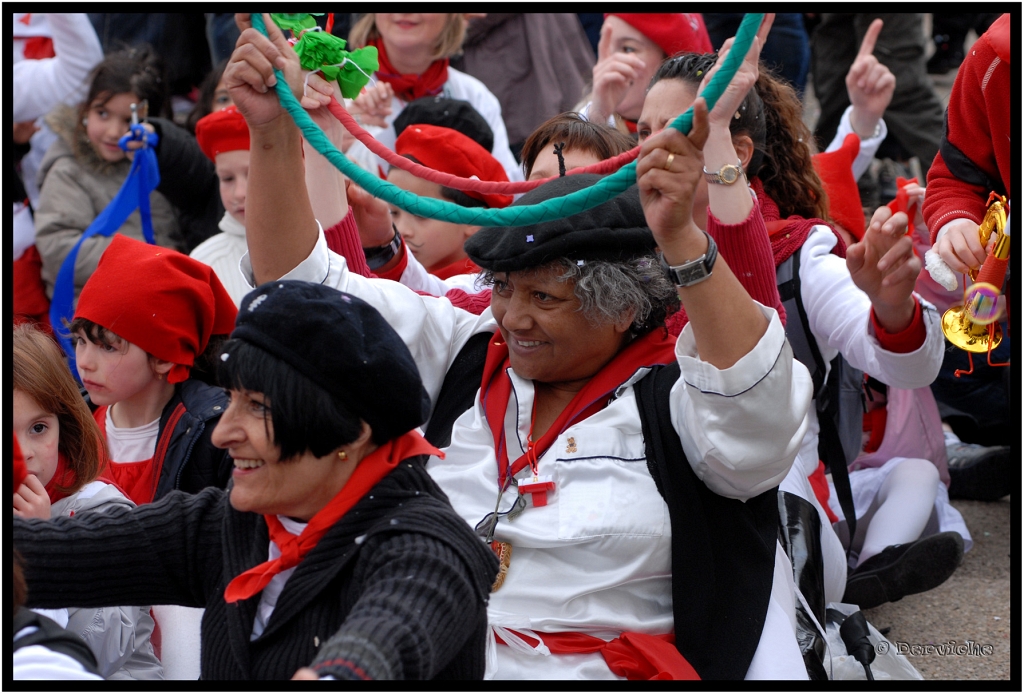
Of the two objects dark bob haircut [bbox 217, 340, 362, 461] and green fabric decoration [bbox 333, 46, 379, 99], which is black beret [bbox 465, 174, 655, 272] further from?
dark bob haircut [bbox 217, 340, 362, 461]

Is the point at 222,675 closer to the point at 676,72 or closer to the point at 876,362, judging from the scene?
the point at 876,362

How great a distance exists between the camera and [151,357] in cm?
274

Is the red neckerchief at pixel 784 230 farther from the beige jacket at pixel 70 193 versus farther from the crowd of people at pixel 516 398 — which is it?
the beige jacket at pixel 70 193

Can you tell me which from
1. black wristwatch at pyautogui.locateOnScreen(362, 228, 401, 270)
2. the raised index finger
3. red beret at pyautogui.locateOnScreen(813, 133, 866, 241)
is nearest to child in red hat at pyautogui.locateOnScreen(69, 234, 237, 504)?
black wristwatch at pyautogui.locateOnScreen(362, 228, 401, 270)

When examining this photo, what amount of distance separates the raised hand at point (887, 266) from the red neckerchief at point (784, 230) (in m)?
0.48

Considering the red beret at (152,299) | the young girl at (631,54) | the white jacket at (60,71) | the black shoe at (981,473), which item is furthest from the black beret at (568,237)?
the white jacket at (60,71)

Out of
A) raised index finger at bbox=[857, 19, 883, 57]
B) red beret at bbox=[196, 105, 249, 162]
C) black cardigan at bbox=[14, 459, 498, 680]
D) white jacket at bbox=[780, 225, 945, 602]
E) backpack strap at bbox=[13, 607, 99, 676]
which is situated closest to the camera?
black cardigan at bbox=[14, 459, 498, 680]

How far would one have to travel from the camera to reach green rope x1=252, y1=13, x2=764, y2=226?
179 centimetres

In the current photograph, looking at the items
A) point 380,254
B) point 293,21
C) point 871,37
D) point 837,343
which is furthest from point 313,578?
point 871,37

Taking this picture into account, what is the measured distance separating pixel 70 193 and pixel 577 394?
301 cm

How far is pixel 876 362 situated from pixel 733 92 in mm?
761

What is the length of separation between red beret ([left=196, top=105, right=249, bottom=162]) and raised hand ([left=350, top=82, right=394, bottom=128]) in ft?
1.29

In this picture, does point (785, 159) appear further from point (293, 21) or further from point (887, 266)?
point (293, 21)

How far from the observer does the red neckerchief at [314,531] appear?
5.36ft
